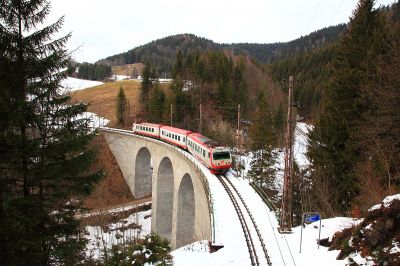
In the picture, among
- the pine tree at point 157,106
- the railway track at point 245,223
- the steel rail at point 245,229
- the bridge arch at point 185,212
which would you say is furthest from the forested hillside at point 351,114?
the pine tree at point 157,106

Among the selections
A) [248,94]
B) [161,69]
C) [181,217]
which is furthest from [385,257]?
[161,69]

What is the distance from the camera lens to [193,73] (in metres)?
59.3

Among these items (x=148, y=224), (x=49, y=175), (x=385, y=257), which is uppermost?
(x=49, y=175)

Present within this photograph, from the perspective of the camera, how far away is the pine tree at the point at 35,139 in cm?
841

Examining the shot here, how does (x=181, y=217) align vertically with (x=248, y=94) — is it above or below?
below

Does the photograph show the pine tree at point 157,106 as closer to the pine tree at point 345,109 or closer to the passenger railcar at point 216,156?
the passenger railcar at point 216,156

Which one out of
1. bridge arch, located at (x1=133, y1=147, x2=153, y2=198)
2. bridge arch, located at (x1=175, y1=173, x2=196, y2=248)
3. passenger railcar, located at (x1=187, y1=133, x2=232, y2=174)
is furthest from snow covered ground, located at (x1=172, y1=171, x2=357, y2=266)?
bridge arch, located at (x1=133, y1=147, x2=153, y2=198)

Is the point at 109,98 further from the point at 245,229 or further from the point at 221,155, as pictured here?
the point at 245,229

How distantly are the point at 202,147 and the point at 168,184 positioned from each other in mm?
12479

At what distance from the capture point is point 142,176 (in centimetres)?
4925

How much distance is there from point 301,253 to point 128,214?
31832 millimetres

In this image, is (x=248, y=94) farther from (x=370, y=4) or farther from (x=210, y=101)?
(x=370, y=4)

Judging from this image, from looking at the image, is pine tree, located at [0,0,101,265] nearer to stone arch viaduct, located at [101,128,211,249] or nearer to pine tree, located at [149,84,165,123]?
stone arch viaduct, located at [101,128,211,249]

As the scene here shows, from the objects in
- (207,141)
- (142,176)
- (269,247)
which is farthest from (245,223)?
(142,176)
